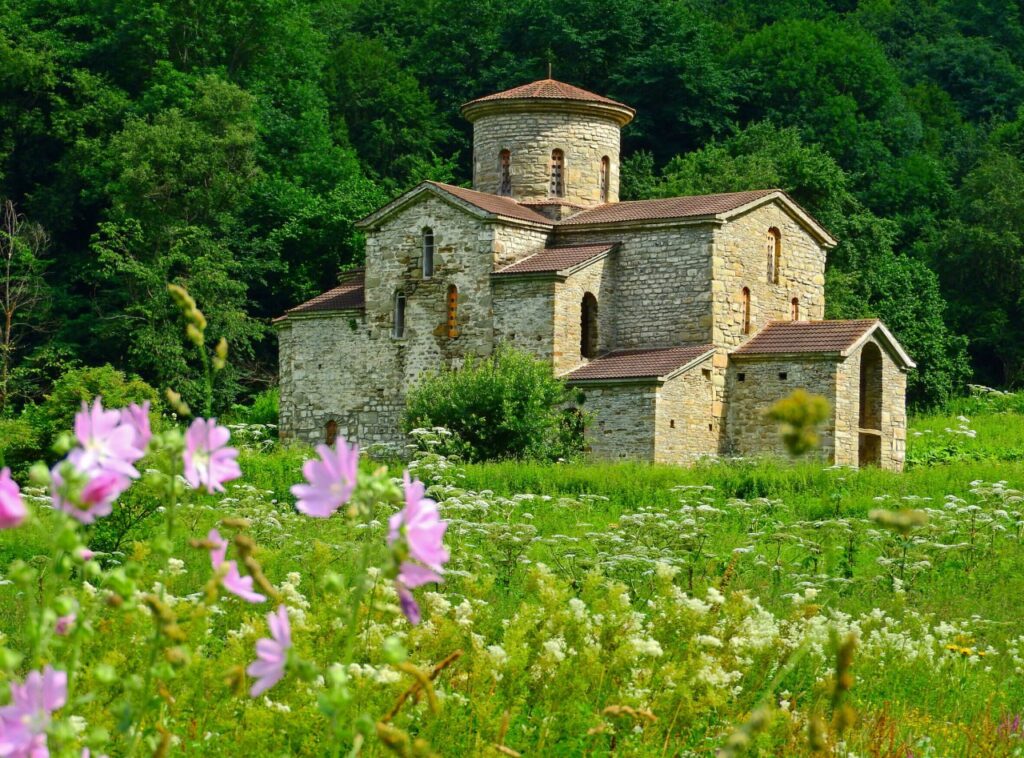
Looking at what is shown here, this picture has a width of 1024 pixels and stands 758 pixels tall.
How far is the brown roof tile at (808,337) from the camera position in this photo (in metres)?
32.2

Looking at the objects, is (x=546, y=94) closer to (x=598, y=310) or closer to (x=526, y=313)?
(x=598, y=310)

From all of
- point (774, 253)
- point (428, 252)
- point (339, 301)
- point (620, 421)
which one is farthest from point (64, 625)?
point (339, 301)

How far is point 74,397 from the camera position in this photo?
22.1 meters

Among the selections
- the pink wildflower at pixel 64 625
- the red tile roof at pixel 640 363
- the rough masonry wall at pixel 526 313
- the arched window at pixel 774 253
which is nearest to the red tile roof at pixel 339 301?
the rough masonry wall at pixel 526 313

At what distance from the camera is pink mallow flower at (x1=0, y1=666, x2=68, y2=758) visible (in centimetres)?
312

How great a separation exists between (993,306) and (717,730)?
Answer: 44.3 metres

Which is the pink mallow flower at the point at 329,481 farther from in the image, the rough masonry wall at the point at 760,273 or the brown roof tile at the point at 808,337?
the rough masonry wall at the point at 760,273

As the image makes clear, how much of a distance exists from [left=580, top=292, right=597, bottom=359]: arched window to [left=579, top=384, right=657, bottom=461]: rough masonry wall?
2548 millimetres

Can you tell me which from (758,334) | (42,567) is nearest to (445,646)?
(42,567)

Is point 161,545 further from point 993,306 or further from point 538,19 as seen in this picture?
point 538,19

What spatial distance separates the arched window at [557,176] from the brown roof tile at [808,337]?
5.75 m

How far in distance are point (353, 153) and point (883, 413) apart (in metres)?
23.7

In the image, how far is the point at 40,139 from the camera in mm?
49531

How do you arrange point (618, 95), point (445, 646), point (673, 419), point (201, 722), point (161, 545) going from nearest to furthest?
point (161, 545) → point (201, 722) → point (445, 646) → point (673, 419) → point (618, 95)
